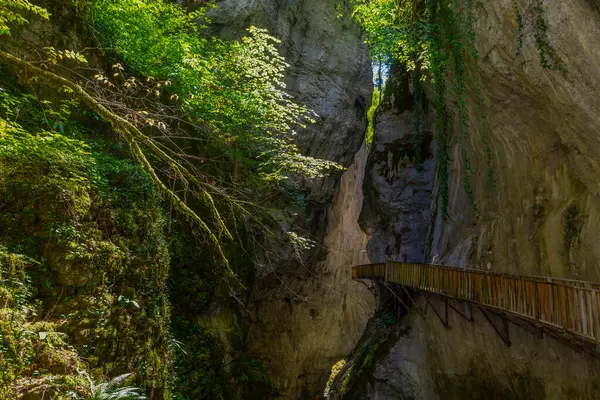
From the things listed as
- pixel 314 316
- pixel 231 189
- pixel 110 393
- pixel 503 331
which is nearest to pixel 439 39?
pixel 231 189

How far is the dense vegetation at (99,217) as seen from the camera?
4793 mm

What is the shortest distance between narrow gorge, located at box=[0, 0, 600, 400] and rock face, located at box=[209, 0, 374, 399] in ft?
1.39

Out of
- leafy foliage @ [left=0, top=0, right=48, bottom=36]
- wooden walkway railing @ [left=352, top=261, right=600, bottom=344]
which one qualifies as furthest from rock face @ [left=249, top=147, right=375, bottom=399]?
leafy foliage @ [left=0, top=0, right=48, bottom=36]

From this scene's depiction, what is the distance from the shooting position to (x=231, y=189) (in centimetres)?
729

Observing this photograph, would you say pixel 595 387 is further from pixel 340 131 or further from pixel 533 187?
pixel 340 131

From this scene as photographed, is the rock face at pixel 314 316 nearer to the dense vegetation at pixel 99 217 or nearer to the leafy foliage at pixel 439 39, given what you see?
the leafy foliage at pixel 439 39

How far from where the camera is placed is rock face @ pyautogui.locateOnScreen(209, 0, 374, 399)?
2142 centimetres

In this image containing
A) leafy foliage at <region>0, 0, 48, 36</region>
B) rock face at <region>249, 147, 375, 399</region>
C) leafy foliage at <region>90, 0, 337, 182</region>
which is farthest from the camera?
rock face at <region>249, 147, 375, 399</region>

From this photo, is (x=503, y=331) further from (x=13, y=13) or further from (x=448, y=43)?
(x=13, y=13)

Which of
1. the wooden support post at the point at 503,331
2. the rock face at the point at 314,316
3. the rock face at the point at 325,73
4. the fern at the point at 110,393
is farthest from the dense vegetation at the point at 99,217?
the rock face at the point at 314,316

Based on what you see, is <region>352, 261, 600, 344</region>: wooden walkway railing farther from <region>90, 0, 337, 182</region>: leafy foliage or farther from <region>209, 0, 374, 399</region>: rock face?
<region>209, 0, 374, 399</region>: rock face

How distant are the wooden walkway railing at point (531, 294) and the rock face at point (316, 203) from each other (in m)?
7.68

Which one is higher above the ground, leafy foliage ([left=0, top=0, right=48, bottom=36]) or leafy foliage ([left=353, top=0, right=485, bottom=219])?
leafy foliage ([left=353, top=0, right=485, bottom=219])

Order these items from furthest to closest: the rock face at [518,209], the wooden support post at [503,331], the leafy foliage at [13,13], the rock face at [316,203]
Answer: the rock face at [316,203]
the wooden support post at [503,331]
the rock face at [518,209]
the leafy foliage at [13,13]
